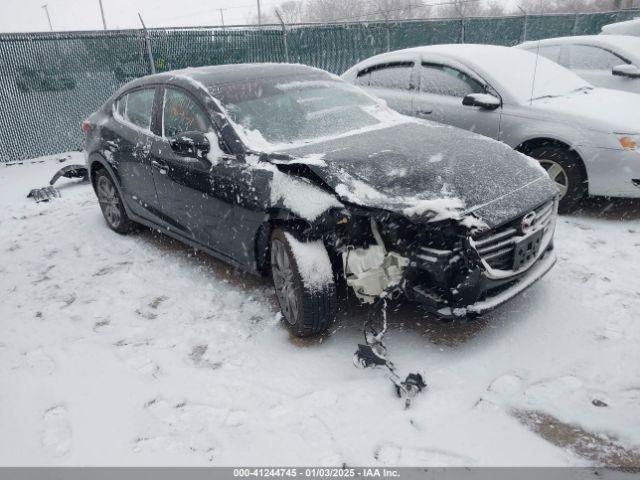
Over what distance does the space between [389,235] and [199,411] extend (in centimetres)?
142

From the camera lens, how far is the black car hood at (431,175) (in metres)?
2.68

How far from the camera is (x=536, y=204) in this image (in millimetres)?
2920

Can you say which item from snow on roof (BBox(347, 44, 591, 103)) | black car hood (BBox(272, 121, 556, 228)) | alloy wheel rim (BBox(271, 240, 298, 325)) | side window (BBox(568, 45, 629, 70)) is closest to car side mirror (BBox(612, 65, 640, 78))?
side window (BBox(568, 45, 629, 70))

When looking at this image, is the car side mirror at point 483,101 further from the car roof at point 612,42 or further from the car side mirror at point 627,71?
the car roof at point 612,42

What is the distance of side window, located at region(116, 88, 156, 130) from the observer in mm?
4309

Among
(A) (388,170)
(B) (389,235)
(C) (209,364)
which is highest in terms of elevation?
(A) (388,170)

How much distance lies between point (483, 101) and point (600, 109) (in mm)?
1102

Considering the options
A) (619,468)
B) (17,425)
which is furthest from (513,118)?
(17,425)

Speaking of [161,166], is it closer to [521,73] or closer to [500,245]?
[500,245]

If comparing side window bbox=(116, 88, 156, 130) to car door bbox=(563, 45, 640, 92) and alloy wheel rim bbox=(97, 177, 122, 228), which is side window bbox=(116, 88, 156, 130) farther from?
car door bbox=(563, 45, 640, 92)

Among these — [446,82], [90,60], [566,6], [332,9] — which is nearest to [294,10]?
[332,9]

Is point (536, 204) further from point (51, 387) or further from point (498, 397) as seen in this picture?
point (51, 387)

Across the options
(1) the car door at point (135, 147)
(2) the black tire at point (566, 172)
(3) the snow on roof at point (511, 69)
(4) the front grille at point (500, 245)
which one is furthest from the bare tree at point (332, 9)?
(4) the front grille at point (500, 245)

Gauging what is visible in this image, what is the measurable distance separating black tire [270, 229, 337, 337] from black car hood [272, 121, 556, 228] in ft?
1.72
